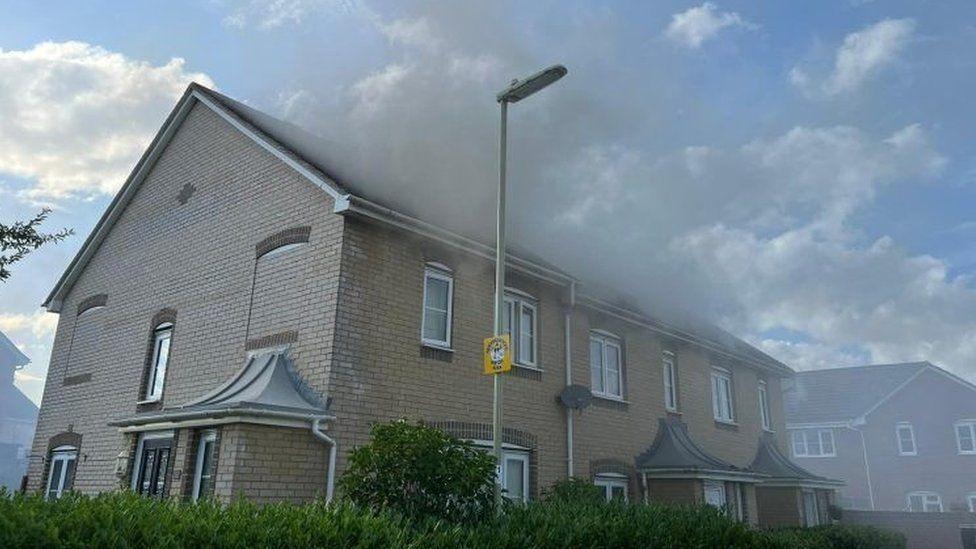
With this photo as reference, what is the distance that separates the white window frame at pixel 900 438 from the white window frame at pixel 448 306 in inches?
1202

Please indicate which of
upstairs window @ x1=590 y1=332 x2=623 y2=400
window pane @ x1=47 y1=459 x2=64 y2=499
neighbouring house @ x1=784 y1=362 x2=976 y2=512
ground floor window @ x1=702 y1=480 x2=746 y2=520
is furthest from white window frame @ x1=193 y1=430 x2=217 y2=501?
neighbouring house @ x1=784 y1=362 x2=976 y2=512

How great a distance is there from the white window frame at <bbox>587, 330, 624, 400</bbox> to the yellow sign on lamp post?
7161 mm

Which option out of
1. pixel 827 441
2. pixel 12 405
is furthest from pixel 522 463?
pixel 12 405

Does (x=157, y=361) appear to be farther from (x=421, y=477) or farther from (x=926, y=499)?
(x=926, y=499)

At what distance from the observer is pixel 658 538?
745cm

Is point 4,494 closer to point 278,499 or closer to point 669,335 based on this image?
point 278,499

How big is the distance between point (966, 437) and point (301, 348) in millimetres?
33468

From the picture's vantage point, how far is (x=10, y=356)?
188 ft

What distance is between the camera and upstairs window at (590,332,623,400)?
1503cm

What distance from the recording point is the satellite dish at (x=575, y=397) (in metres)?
13.4

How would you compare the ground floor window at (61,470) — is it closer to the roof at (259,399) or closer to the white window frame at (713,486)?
the roof at (259,399)

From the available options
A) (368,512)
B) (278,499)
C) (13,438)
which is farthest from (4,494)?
(13,438)

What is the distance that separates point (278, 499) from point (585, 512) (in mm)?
3941

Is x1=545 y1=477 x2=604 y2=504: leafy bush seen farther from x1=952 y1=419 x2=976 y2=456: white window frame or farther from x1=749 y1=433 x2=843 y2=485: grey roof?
x1=952 y1=419 x2=976 y2=456: white window frame
